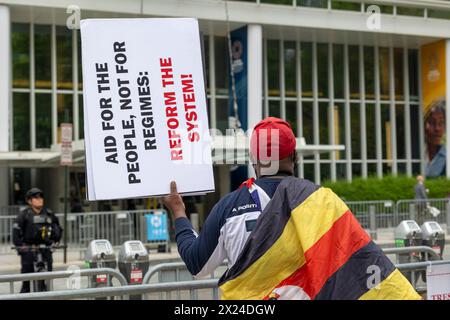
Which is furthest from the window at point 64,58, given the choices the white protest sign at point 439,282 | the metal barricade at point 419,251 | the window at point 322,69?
the white protest sign at point 439,282

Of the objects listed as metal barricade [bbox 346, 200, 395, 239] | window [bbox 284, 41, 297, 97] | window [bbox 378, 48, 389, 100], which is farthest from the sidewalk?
window [bbox 378, 48, 389, 100]

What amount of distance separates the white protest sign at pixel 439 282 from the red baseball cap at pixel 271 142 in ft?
9.45

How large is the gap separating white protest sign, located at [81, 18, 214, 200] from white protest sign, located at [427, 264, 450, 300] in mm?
2599

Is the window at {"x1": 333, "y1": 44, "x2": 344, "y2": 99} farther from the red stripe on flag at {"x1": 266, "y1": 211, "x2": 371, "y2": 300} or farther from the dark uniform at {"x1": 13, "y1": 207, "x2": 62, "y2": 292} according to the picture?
the red stripe on flag at {"x1": 266, "y1": 211, "x2": 371, "y2": 300}

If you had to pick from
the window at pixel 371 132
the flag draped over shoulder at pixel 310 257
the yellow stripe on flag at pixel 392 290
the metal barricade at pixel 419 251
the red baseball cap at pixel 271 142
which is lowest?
the metal barricade at pixel 419 251

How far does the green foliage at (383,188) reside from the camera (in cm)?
2988

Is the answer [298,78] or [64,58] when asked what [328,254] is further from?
[298,78]

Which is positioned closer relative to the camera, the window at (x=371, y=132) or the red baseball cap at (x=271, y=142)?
the red baseball cap at (x=271, y=142)

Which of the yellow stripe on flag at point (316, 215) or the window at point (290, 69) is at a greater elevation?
the window at point (290, 69)


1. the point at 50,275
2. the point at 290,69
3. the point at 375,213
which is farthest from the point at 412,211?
A: the point at 50,275

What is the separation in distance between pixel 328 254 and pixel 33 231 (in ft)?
31.0

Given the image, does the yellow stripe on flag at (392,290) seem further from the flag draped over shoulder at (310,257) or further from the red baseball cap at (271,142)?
the red baseball cap at (271,142)

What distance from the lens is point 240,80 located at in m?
29.1
